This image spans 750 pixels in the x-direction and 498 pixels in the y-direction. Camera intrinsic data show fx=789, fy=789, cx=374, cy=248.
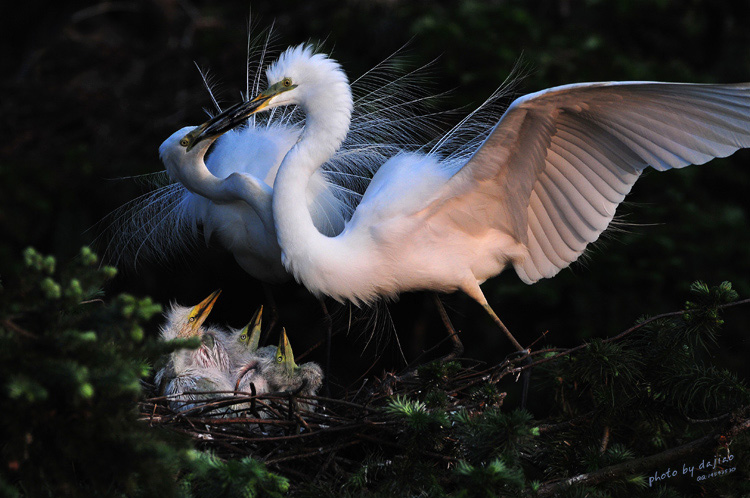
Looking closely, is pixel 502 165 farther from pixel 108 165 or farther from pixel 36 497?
pixel 108 165

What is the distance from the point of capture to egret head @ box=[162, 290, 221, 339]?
2.83 metres

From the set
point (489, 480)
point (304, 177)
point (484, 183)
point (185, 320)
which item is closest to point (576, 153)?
point (484, 183)

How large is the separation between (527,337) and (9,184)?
2.97m

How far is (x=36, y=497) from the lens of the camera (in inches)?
51.6

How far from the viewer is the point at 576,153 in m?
2.51

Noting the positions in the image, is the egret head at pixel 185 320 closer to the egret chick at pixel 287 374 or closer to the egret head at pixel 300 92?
the egret chick at pixel 287 374

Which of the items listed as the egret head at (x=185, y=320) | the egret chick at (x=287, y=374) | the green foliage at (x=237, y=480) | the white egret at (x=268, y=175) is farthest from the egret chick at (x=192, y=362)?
the green foliage at (x=237, y=480)

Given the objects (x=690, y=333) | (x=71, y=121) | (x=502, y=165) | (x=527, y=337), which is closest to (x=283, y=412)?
(x=502, y=165)

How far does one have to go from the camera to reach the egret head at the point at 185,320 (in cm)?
283

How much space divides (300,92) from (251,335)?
3.18 feet

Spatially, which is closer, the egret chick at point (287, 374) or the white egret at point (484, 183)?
the white egret at point (484, 183)

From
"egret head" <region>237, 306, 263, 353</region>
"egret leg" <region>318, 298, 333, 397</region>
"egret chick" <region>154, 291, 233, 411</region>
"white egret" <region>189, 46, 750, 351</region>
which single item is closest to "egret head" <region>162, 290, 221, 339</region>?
"egret chick" <region>154, 291, 233, 411</region>

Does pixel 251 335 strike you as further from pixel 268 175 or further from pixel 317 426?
pixel 317 426

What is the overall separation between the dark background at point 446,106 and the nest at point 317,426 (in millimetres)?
1012
